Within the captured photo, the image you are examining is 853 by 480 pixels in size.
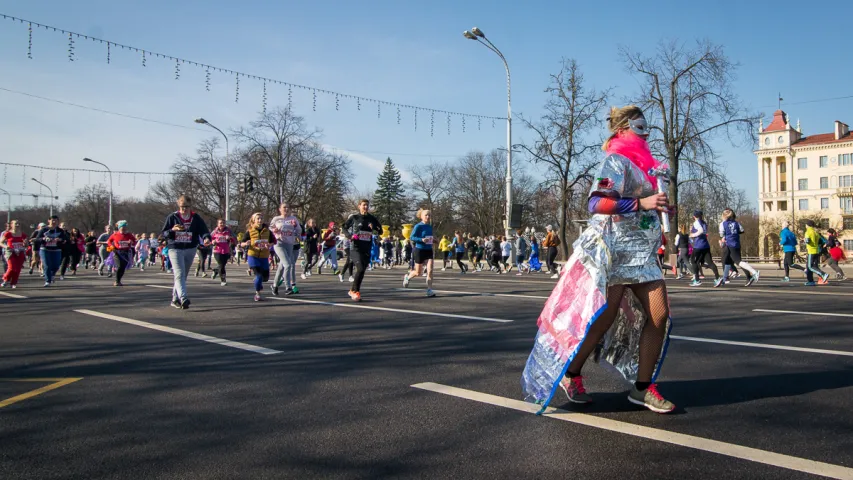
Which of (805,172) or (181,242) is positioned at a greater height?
(805,172)

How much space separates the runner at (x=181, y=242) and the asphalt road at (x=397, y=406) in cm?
217

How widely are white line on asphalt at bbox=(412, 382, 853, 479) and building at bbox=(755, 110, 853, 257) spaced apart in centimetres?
9952

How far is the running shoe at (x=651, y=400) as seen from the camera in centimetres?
386

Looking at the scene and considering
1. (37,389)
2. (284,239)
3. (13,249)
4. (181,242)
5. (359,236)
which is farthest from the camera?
(13,249)

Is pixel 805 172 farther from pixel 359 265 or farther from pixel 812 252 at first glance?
pixel 359 265

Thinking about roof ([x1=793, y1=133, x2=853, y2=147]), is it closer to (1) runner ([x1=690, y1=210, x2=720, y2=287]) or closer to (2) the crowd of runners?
(2) the crowd of runners

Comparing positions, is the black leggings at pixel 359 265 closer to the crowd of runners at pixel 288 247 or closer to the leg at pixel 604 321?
the crowd of runners at pixel 288 247

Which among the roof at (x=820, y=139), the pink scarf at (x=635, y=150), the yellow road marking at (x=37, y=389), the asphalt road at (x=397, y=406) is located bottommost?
the yellow road marking at (x=37, y=389)

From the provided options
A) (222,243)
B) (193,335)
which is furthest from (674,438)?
(222,243)

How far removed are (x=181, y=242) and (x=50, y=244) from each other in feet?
30.1

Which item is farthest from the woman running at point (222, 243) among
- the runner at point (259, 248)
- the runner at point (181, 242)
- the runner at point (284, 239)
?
the runner at point (181, 242)

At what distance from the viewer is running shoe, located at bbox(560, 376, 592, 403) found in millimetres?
4125

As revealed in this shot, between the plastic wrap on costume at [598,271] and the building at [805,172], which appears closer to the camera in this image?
the plastic wrap on costume at [598,271]

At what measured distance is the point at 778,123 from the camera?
101875 mm
